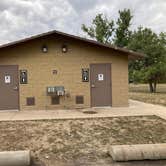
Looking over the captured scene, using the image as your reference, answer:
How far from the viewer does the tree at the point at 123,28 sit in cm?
3931

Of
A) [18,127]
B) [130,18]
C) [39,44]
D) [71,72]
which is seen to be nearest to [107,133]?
[18,127]

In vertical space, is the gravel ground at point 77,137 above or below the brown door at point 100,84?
below

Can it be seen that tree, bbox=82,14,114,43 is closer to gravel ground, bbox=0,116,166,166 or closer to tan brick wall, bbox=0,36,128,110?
tan brick wall, bbox=0,36,128,110

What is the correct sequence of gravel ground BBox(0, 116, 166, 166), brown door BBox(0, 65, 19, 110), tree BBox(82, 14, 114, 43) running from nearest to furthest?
gravel ground BBox(0, 116, 166, 166)
brown door BBox(0, 65, 19, 110)
tree BBox(82, 14, 114, 43)

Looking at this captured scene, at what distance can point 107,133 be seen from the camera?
26.8ft

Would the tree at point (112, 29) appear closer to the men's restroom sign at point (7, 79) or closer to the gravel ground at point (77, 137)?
the men's restroom sign at point (7, 79)

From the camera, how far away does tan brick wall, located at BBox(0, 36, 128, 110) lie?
12891 millimetres

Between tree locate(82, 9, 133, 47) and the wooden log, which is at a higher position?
tree locate(82, 9, 133, 47)

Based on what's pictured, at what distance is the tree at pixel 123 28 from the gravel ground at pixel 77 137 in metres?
30.2

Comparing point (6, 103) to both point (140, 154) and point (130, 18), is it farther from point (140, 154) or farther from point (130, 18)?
point (130, 18)

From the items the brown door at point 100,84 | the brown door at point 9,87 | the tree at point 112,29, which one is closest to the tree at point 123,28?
the tree at point 112,29

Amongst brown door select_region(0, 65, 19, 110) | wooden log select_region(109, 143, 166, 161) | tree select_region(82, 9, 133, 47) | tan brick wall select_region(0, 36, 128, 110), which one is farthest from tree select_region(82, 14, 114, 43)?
wooden log select_region(109, 143, 166, 161)

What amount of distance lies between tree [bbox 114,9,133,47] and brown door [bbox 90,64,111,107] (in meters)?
26.5

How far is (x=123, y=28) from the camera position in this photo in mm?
39531
